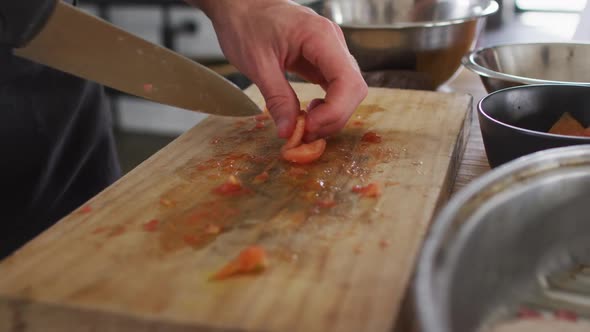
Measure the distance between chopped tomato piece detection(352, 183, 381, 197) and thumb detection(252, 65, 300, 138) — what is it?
0.64 ft

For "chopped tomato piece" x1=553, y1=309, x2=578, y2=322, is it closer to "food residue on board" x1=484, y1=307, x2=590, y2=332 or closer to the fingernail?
"food residue on board" x1=484, y1=307, x2=590, y2=332

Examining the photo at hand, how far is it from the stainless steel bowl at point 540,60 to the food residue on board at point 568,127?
13.6 inches

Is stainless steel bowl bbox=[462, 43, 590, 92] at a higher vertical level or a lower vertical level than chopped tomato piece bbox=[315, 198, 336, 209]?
lower

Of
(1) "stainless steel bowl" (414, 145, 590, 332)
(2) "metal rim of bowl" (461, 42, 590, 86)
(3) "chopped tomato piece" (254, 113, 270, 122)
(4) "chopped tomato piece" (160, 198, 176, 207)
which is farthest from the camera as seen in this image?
(3) "chopped tomato piece" (254, 113, 270, 122)

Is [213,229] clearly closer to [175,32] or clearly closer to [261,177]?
[261,177]

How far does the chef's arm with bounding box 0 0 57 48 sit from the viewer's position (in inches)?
35.9

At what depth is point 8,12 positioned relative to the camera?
0.96 metres

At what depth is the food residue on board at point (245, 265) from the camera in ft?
2.28

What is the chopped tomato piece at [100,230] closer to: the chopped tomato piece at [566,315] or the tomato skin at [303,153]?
the tomato skin at [303,153]

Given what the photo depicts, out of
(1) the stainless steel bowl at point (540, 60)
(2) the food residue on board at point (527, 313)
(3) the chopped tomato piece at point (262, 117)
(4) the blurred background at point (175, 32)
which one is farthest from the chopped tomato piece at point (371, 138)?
(4) the blurred background at point (175, 32)

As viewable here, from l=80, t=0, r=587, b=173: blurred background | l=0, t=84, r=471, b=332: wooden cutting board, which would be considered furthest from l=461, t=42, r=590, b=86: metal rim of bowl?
l=80, t=0, r=587, b=173: blurred background

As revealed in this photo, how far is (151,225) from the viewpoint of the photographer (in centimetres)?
82

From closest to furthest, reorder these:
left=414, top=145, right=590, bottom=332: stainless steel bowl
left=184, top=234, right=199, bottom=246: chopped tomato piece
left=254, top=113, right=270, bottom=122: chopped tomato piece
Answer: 1. left=414, top=145, right=590, bottom=332: stainless steel bowl
2. left=184, top=234, right=199, bottom=246: chopped tomato piece
3. left=254, top=113, right=270, bottom=122: chopped tomato piece

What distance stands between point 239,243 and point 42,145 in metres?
0.65
